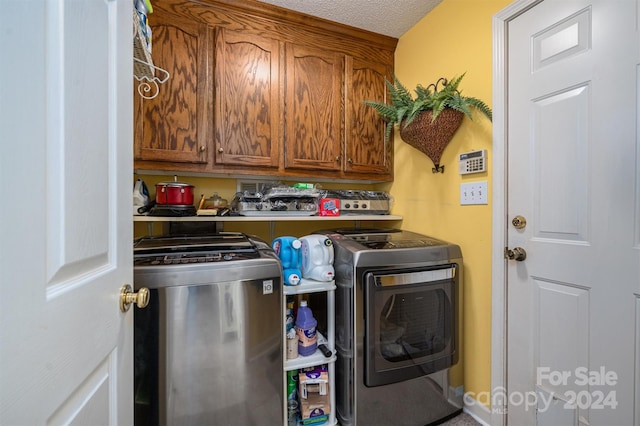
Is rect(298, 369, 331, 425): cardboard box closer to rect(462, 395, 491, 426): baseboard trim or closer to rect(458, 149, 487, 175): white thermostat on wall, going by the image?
rect(462, 395, 491, 426): baseboard trim

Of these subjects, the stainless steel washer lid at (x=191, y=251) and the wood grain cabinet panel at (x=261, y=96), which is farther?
the wood grain cabinet panel at (x=261, y=96)

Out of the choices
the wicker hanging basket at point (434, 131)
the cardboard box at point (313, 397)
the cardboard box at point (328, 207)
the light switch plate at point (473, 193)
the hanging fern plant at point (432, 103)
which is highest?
the hanging fern plant at point (432, 103)

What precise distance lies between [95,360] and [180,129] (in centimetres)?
127

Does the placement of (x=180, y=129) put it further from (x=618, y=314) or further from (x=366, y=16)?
(x=618, y=314)

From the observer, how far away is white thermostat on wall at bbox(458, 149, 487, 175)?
1.38m

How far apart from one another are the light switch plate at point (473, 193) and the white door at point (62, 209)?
5.15 ft

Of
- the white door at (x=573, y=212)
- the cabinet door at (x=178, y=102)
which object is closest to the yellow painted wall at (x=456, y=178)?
the white door at (x=573, y=212)

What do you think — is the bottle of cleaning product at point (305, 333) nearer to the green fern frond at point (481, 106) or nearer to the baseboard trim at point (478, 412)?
the baseboard trim at point (478, 412)

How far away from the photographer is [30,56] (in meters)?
0.36

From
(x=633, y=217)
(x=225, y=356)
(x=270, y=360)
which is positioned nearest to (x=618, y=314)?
(x=633, y=217)

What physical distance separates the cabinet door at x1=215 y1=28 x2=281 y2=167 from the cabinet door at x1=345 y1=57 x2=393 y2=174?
53cm

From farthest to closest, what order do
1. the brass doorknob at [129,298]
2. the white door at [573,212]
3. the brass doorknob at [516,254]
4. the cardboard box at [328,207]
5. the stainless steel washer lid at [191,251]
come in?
the cardboard box at [328,207], the brass doorknob at [516,254], the stainless steel washer lid at [191,251], the white door at [573,212], the brass doorknob at [129,298]

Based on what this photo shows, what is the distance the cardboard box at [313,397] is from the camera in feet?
4.30

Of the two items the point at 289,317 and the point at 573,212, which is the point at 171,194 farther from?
the point at 573,212
